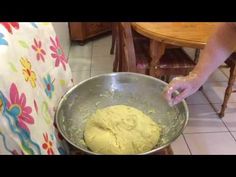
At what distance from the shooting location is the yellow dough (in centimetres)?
78

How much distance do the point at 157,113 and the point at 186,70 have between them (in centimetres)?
67

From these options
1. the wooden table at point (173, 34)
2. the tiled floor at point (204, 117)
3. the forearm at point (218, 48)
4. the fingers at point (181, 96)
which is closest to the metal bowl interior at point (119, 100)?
the fingers at point (181, 96)

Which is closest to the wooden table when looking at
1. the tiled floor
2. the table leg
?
the table leg

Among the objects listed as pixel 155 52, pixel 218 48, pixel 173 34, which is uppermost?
pixel 218 48

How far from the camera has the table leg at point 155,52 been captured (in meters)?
1.39

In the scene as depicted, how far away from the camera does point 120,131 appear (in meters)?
0.82

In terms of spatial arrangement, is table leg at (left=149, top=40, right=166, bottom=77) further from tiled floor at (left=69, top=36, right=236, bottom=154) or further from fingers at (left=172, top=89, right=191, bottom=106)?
fingers at (left=172, top=89, right=191, bottom=106)

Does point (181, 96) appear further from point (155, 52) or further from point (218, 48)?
point (155, 52)

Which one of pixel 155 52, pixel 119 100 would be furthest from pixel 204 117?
pixel 119 100

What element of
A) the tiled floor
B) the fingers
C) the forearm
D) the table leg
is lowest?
the tiled floor

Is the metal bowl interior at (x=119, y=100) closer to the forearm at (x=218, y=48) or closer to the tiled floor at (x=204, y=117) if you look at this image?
the forearm at (x=218, y=48)

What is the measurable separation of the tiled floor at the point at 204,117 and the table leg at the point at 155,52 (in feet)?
1.61

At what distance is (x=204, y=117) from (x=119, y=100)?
3.24 ft

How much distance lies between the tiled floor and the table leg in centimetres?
49
